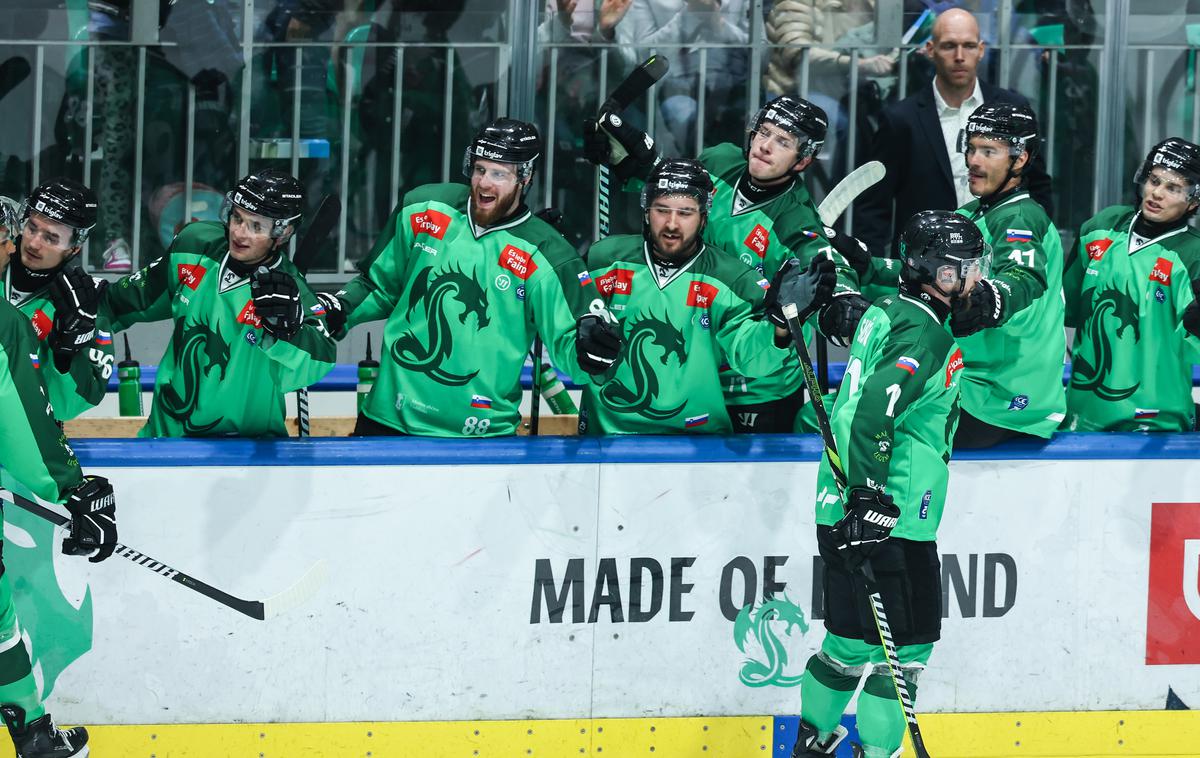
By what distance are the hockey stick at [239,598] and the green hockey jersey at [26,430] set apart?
0.61 ft

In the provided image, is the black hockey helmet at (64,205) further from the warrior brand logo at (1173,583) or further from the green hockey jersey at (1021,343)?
the warrior brand logo at (1173,583)

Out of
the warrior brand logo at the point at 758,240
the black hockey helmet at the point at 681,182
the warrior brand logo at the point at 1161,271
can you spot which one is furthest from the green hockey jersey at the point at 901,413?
the warrior brand logo at the point at 1161,271

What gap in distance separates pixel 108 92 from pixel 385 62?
1009 mm

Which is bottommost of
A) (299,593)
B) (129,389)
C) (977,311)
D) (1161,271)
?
(299,593)

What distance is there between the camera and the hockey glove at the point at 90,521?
3.76 meters

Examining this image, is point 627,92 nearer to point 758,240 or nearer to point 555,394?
point 758,240

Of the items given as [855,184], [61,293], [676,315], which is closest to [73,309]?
[61,293]

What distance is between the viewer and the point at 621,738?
426 cm

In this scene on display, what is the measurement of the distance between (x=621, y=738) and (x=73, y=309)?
1.66m

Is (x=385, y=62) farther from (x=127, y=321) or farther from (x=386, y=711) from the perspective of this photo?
(x=386, y=711)

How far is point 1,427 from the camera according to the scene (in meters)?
3.77

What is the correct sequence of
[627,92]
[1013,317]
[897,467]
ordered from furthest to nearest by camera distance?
[627,92] → [1013,317] → [897,467]

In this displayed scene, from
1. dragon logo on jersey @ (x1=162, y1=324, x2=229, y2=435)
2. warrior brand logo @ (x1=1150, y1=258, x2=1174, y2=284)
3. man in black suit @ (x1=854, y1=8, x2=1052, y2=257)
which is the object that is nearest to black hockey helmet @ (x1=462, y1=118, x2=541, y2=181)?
dragon logo on jersey @ (x1=162, y1=324, x2=229, y2=435)

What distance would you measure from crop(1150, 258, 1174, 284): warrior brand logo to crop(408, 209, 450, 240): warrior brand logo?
1.87m
